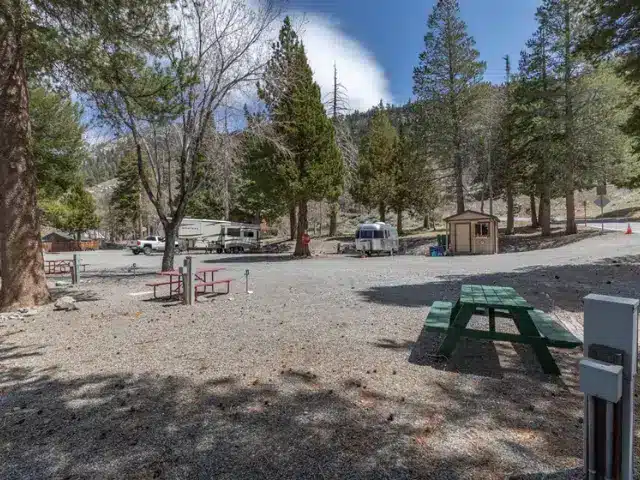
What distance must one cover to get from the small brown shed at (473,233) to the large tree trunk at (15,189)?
22460 mm

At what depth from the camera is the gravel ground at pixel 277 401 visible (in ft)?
8.22

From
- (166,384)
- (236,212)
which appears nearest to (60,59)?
(166,384)

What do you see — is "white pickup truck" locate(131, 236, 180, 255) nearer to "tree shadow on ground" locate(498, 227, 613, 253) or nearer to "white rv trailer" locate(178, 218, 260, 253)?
"white rv trailer" locate(178, 218, 260, 253)

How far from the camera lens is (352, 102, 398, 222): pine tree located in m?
35.5

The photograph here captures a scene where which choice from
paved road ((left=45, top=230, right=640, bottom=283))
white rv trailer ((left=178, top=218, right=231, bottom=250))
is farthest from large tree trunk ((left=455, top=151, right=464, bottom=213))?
white rv trailer ((left=178, top=218, right=231, bottom=250))

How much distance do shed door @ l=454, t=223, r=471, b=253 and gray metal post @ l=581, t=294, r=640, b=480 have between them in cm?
2462

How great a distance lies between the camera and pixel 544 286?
9266 millimetres

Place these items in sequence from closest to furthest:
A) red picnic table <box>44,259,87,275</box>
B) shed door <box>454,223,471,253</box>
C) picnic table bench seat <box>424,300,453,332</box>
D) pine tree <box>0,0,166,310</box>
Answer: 1. picnic table bench seat <box>424,300,453,332</box>
2. pine tree <box>0,0,166,310</box>
3. red picnic table <box>44,259,87,275</box>
4. shed door <box>454,223,471,253</box>

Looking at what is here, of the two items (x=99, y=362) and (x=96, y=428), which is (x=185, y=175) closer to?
(x=99, y=362)

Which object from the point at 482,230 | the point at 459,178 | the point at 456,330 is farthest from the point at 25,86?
the point at 459,178

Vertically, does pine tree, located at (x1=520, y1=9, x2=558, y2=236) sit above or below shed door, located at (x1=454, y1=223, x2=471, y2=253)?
above

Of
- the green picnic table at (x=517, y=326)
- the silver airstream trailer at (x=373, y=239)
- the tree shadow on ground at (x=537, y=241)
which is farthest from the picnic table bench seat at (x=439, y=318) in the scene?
the tree shadow on ground at (x=537, y=241)

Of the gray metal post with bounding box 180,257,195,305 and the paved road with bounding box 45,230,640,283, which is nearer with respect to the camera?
the gray metal post with bounding box 180,257,195,305

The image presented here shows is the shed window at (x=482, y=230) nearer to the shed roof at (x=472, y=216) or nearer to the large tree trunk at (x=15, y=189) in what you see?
the shed roof at (x=472, y=216)
